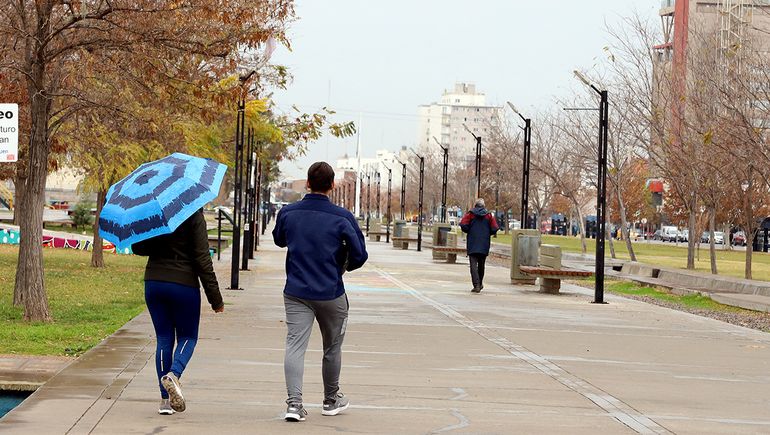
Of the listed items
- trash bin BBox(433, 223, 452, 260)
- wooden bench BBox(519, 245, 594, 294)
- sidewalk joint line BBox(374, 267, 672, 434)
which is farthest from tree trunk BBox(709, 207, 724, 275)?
sidewalk joint line BBox(374, 267, 672, 434)

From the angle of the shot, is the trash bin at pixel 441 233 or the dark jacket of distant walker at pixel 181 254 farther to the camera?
the trash bin at pixel 441 233

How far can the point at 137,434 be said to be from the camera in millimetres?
8359

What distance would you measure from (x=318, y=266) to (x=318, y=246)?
0.46 ft

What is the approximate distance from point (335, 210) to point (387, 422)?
1.55 meters

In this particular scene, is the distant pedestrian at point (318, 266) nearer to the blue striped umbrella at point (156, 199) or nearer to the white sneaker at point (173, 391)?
the blue striped umbrella at point (156, 199)

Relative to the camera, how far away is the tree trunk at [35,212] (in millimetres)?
17094

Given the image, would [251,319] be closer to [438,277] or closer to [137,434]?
[137,434]

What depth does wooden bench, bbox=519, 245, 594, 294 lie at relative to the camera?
27.5 m

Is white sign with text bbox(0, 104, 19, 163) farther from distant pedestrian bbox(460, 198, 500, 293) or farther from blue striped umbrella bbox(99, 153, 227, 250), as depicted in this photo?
distant pedestrian bbox(460, 198, 500, 293)

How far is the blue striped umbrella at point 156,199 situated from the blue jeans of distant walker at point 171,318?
1.30 ft

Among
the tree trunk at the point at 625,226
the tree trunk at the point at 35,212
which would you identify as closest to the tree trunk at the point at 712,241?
the tree trunk at the point at 625,226

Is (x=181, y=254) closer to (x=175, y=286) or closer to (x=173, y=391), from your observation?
(x=175, y=286)

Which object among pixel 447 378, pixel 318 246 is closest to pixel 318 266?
pixel 318 246

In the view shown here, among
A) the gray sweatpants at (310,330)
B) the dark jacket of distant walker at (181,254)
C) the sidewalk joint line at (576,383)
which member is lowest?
the sidewalk joint line at (576,383)
